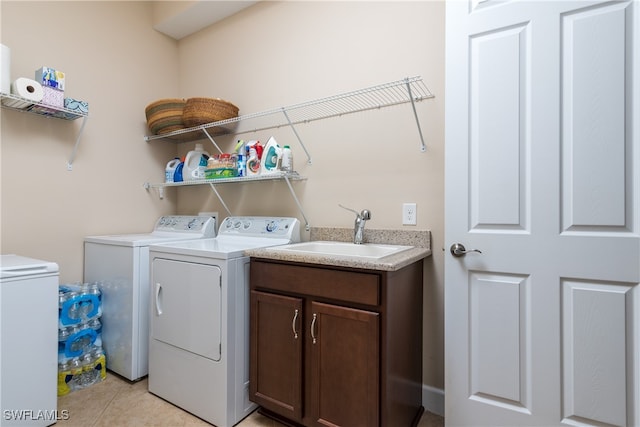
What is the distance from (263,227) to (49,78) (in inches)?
62.8

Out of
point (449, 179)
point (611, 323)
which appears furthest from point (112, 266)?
point (611, 323)

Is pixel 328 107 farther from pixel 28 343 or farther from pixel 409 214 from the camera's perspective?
pixel 28 343

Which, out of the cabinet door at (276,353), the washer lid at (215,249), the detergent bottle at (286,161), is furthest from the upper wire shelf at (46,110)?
the cabinet door at (276,353)

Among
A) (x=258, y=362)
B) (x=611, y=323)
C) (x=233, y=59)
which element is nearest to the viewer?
(x=611, y=323)

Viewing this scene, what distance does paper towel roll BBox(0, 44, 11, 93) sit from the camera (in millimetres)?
1760

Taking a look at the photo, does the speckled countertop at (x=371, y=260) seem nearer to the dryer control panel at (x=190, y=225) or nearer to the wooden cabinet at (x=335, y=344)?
the wooden cabinet at (x=335, y=344)

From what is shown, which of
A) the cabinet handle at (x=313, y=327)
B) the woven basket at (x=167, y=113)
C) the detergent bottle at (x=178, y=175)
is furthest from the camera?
the detergent bottle at (x=178, y=175)

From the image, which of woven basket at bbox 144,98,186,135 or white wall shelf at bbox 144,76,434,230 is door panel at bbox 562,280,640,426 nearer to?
white wall shelf at bbox 144,76,434,230

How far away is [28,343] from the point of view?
1.50m

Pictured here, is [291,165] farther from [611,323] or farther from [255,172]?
[611,323]

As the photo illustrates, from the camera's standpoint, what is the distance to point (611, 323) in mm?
1167

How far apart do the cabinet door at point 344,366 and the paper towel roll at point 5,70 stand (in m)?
2.10

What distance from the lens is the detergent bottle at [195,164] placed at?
2500mm

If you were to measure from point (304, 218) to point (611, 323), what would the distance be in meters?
1.59
